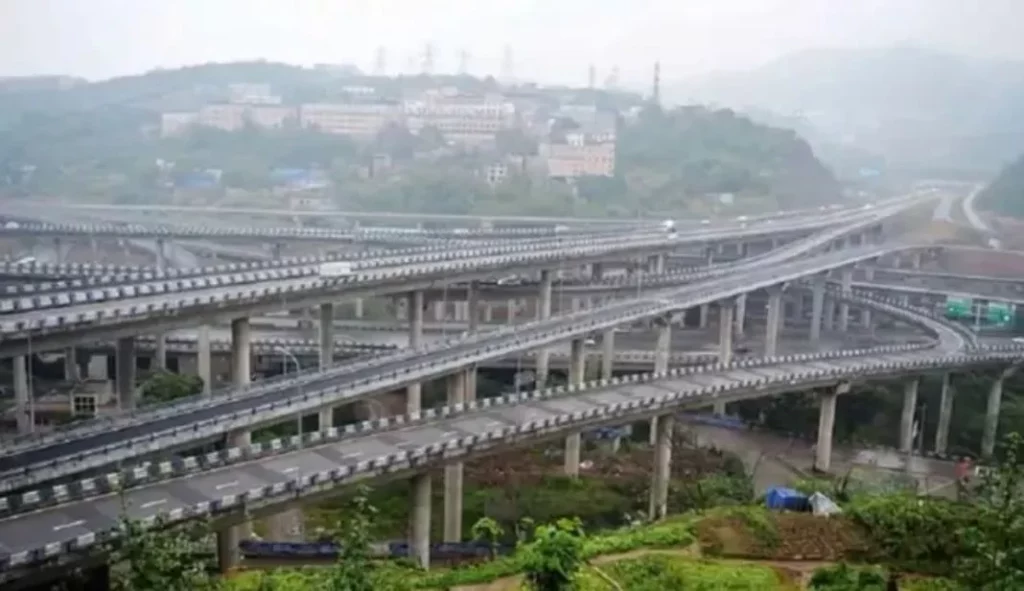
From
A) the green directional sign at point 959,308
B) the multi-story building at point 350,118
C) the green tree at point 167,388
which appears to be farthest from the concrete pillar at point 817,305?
the multi-story building at point 350,118

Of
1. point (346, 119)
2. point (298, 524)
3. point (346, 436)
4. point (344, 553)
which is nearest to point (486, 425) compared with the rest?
point (346, 436)

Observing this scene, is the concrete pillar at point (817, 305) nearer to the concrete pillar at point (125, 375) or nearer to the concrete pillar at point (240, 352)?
the concrete pillar at point (240, 352)

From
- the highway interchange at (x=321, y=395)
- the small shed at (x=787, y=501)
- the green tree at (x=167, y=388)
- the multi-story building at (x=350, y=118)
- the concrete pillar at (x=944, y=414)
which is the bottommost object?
the concrete pillar at (x=944, y=414)

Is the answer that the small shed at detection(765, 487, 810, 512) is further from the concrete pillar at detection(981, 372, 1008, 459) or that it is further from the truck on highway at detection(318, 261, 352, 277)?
the concrete pillar at detection(981, 372, 1008, 459)

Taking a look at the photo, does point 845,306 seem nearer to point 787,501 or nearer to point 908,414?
point 908,414

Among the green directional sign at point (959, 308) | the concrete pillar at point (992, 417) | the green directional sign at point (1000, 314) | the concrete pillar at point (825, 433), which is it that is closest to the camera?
the concrete pillar at point (825, 433)

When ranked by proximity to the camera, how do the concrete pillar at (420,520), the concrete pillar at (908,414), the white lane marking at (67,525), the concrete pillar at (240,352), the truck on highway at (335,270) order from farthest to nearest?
the concrete pillar at (908,414)
the truck on highway at (335,270)
the concrete pillar at (240,352)
the concrete pillar at (420,520)
the white lane marking at (67,525)

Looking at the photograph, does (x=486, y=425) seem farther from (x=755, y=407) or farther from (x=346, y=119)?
(x=346, y=119)

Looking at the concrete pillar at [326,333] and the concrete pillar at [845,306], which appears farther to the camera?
the concrete pillar at [845,306]
